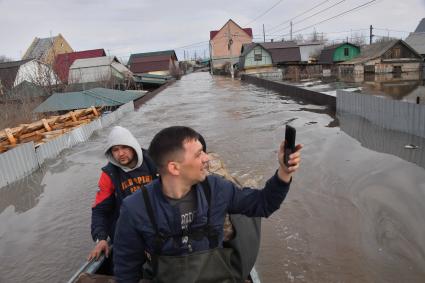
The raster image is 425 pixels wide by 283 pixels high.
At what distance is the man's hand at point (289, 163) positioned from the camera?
2053 mm

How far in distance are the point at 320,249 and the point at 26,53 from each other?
62743 mm

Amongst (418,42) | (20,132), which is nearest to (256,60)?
(418,42)

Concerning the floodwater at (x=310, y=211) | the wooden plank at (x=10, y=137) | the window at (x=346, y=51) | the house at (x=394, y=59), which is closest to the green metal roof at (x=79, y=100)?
the wooden plank at (x=10, y=137)

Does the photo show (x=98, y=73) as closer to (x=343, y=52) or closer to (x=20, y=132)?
(x=20, y=132)

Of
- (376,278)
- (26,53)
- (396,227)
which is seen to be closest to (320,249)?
(376,278)

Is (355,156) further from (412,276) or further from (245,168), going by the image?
(412,276)

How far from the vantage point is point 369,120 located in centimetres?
1468

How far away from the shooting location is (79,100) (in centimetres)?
2317

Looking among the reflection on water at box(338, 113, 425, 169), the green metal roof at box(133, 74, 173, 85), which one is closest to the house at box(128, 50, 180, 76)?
the green metal roof at box(133, 74, 173, 85)

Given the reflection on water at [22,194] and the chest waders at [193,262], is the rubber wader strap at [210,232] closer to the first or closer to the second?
the chest waders at [193,262]

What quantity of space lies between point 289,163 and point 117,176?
189 cm

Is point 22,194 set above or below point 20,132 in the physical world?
below

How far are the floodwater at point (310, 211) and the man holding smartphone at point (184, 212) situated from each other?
3522 millimetres

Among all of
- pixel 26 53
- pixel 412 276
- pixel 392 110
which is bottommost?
pixel 412 276
